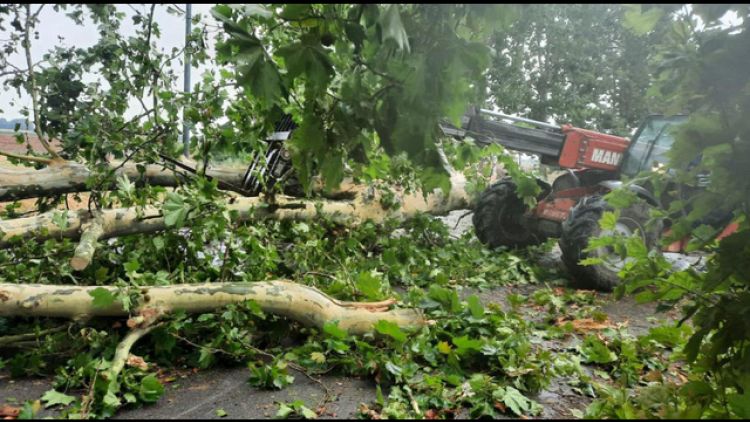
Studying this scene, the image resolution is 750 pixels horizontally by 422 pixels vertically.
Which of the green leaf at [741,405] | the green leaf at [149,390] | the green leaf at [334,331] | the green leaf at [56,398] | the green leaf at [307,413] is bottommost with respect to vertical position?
the green leaf at [56,398]

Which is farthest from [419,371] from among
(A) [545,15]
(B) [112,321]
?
(A) [545,15]

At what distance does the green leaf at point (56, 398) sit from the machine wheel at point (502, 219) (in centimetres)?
478

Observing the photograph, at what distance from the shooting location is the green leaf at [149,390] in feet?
7.59

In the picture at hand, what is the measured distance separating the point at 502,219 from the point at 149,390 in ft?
15.6

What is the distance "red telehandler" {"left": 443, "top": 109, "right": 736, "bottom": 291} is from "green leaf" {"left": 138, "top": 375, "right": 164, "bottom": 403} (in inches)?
87.3

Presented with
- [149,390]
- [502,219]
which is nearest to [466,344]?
[149,390]

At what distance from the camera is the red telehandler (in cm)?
480

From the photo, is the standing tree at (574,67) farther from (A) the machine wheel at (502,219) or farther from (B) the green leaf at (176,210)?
(A) the machine wheel at (502,219)

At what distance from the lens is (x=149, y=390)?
2.33 meters

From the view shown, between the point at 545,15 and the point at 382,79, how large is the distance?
0.34 metres

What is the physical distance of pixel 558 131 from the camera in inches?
221

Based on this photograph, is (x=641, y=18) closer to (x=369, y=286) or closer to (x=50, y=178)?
(x=369, y=286)

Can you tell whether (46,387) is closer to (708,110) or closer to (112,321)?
(112,321)

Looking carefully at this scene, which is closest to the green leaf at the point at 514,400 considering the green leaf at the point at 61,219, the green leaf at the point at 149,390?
the green leaf at the point at 149,390
